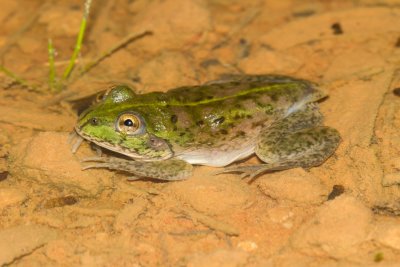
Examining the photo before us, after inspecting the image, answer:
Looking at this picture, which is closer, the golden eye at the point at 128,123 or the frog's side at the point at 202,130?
the golden eye at the point at 128,123

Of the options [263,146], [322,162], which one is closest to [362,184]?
[322,162]

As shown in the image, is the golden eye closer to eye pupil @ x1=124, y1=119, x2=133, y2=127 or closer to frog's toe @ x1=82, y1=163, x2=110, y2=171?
eye pupil @ x1=124, y1=119, x2=133, y2=127

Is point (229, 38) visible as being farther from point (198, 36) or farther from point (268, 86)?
point (268, 86)

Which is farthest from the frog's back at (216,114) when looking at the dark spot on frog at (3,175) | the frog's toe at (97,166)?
the dark spot on frog at (3,175)

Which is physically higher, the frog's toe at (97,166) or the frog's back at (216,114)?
the frog's back at (216,114)

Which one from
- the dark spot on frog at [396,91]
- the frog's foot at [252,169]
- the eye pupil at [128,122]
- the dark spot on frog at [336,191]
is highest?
the eye pupil at [128,122]

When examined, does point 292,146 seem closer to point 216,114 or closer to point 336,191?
point 336,191

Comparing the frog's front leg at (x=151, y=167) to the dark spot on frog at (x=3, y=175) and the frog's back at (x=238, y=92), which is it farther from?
the dark spot on frog at (x=3, y=175)

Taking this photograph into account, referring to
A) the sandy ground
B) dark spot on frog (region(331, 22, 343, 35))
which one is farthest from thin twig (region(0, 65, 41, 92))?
dark spot on frog (region(331, 22, 343, 35))
